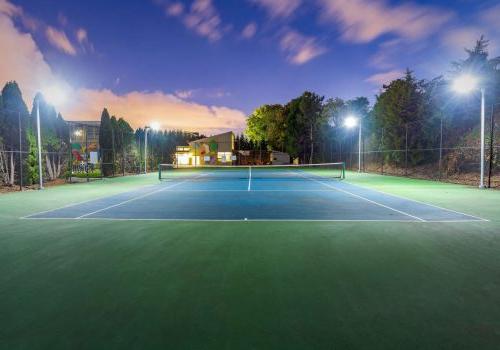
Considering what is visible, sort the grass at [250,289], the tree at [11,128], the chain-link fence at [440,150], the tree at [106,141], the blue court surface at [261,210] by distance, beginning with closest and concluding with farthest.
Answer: the grass at [250,289]
the blue court surface at [261,210]
the tree at [11,128]
the chain-link fence at [440,150]
the tree at [106,141]

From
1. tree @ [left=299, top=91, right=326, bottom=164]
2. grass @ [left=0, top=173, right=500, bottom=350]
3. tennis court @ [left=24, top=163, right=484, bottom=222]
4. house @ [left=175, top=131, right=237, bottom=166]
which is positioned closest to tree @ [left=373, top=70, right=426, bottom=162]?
tennis court @ [left=24, top=163, right=484, bottom=222]

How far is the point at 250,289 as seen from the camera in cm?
368

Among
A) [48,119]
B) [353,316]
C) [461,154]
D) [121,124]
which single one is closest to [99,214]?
[353,316]

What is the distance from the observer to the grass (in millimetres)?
2723

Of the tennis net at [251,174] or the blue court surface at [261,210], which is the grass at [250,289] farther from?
the tennis net at [251,174]

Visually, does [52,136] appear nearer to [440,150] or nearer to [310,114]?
[440,150]

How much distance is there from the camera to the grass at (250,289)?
272cm

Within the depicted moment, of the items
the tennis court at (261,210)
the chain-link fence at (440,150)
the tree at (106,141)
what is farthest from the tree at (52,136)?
the chain-link fence at (440,150)

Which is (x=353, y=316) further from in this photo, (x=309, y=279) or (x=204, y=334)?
(x=204, y=334)

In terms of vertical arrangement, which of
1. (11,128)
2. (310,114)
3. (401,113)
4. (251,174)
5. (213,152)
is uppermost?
(310,114)

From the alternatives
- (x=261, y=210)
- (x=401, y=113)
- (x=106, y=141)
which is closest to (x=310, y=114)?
(x=401, y=113)

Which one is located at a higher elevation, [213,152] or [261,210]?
[213,152]

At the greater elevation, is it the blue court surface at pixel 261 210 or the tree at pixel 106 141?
the tree at pixel 106 141

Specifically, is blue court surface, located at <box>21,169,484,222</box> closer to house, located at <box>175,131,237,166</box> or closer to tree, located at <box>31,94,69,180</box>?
tree, located at <box>31,94,69,180</box>
